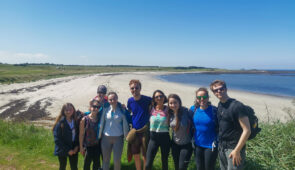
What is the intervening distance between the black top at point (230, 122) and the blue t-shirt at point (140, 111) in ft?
4.94

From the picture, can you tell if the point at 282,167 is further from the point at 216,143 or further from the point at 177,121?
the point at 177,121

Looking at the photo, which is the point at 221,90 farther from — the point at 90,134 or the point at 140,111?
the point at 90,134

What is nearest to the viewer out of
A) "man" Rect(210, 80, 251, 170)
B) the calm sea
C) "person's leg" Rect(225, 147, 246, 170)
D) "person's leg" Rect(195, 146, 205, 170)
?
"man" Rect(210, 80, 251, 170)

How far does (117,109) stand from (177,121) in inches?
50.0

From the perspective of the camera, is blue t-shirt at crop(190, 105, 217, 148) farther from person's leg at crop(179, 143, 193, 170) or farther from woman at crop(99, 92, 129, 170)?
woman at crop(99, 92, 129, 170)

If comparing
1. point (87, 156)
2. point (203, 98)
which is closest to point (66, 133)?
point (87, 156)

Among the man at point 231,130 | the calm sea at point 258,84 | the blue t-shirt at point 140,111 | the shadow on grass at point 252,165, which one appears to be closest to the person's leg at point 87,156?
the blue t-shirt at point 140,111

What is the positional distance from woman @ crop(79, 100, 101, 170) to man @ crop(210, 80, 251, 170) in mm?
2406

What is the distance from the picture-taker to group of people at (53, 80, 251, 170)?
3.21 meters

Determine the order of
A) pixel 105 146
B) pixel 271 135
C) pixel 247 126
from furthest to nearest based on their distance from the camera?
pixel 271 135, pixel 105 146, pixel 247 126

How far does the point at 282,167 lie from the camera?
3.77 m

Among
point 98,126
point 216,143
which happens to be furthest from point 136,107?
point 216,143

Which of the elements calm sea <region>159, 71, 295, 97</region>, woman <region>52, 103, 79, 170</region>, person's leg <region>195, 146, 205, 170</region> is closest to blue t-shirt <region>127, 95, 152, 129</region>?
person's leg <region>195, 146, 205, 170</region>

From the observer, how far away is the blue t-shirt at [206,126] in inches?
Answer: 124
